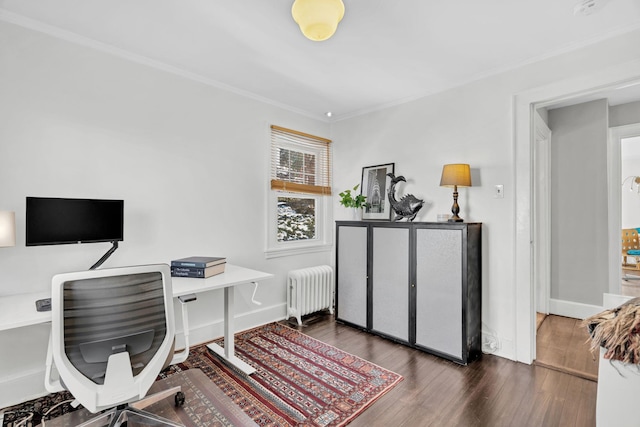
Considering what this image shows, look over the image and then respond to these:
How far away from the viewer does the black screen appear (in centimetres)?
189

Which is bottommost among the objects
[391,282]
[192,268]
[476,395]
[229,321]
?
[476,395]

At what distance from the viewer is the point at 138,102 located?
252cm

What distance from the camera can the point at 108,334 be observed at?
4.84 feet

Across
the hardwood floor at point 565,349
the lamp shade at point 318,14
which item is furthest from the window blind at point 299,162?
the hardwood floor at point 565,349

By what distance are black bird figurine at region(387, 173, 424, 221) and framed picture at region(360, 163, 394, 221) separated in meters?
0.21

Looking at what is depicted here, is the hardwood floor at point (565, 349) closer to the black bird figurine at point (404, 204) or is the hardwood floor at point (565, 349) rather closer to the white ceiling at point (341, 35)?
the black bird figurine at point (404, 204)

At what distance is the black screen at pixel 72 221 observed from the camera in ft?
6.19

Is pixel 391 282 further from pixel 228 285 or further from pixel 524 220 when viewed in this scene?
pixel 228 285

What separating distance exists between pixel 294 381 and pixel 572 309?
3.40 meters

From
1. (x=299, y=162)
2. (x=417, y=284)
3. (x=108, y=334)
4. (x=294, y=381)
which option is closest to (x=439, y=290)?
(x=417, y=284)

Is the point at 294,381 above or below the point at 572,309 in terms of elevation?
below

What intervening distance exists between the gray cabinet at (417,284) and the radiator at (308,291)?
1.01 feet

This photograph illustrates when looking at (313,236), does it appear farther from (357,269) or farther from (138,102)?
(138,102)

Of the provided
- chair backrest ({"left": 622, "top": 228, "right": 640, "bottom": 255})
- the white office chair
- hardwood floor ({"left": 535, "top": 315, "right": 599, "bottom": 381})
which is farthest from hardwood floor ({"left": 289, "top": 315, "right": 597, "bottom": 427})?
chair backrest ({"left": 622, "top": 228, "right": 640, "bottom": 255})
